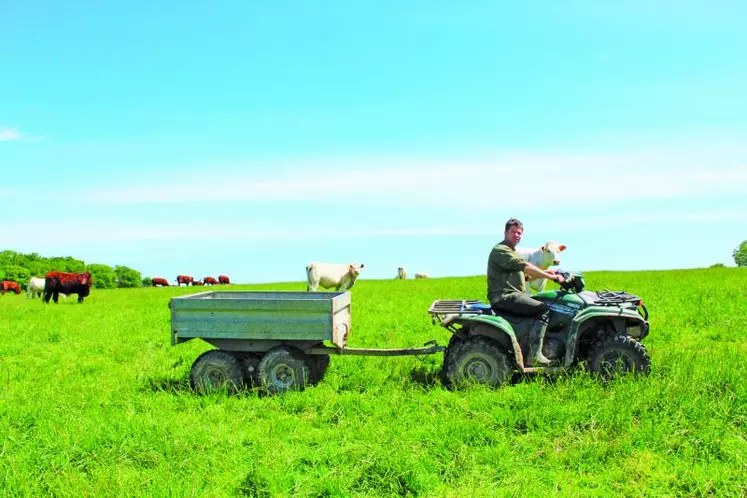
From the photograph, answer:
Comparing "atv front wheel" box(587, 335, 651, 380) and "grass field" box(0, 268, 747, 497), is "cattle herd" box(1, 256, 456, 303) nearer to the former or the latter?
"atv front wheel" box(587, 335, 651, 380)

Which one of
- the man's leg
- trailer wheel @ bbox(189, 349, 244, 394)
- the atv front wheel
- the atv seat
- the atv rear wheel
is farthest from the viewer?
trailer wheel @ bbox(189, 349, 244, 394)

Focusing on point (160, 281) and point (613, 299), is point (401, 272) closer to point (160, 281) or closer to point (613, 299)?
point (160, 281)

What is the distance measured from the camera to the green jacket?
880cm

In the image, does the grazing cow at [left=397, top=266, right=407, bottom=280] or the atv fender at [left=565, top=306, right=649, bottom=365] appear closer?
the atv fender at [left=565, top=306, right=649, bottom=365]

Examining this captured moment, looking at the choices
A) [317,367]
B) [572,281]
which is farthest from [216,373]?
[572,281]

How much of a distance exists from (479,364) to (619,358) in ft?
6.28

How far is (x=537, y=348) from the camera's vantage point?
8.81 metres

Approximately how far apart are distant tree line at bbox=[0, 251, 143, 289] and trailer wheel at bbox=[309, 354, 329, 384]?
2523 inches

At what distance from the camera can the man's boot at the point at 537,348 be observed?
8.80 meters

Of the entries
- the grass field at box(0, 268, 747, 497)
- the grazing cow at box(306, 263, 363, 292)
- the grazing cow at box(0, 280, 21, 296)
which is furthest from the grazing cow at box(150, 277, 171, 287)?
the grass field at box(0, 268, 747, 497)

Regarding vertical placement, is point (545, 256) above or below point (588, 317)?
above

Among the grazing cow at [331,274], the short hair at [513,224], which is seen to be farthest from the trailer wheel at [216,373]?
the grazing cow at [331,274]

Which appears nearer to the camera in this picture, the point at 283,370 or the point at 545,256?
the point at 283,370

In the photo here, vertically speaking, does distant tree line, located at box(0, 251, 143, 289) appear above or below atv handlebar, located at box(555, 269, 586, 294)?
above
